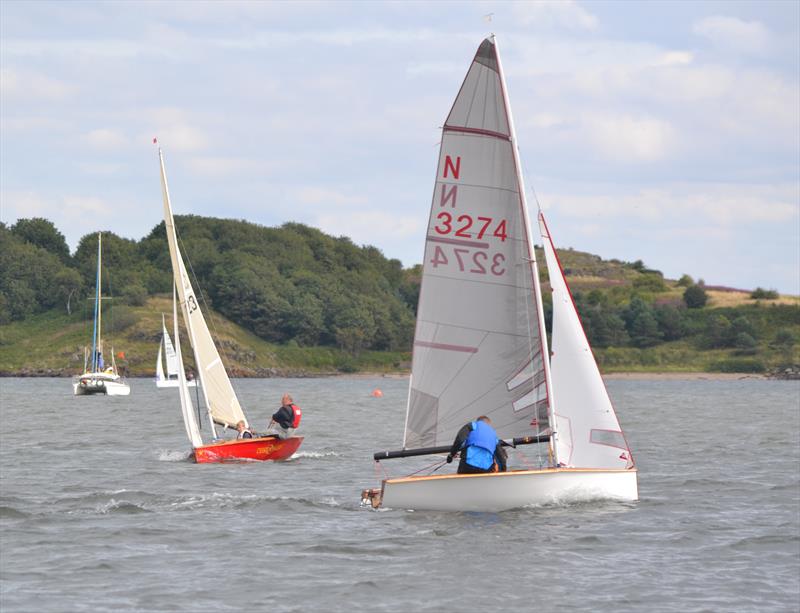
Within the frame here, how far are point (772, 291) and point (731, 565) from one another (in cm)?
15158

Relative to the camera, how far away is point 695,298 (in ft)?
518

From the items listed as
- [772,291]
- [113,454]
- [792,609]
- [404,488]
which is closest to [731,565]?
[792,609]

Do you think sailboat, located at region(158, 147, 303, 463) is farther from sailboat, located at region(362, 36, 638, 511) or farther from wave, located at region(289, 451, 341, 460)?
A: sailboat, located at region(362, 36, 638, 511)

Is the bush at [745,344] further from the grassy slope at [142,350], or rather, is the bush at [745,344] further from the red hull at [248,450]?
the red hull at [248,450]

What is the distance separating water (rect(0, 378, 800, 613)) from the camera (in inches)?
688

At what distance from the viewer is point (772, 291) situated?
6501 inches

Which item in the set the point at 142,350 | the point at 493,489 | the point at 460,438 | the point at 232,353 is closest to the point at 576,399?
the point at 460,438

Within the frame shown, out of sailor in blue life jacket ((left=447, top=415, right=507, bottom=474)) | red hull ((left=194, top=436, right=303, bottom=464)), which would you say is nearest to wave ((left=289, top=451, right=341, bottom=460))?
red hull ((left=194, top=436, right=303, bottom=464))

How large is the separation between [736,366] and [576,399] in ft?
404

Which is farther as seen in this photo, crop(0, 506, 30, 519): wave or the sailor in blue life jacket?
crop(0, 506, 30, 519): wave

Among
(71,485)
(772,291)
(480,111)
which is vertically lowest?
(71,485)

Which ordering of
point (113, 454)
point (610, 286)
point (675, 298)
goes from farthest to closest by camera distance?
1. point (610, 286)
2. point (675, 298)
3. point (113, 454)

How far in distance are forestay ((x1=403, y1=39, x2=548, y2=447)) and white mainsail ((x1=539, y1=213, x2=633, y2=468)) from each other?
1.36 ft

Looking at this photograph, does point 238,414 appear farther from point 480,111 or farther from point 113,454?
point 480,111
